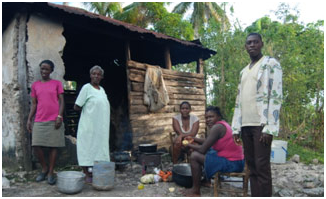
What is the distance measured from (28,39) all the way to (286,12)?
933 cm

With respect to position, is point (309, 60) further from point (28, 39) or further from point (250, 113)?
point (28, 39)

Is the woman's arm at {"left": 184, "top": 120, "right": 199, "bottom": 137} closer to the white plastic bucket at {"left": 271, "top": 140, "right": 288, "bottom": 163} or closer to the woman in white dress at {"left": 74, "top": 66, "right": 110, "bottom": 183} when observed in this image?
the woman in white dress at {"left": 74, "top": 66, "right": 110, "bottom": 183}

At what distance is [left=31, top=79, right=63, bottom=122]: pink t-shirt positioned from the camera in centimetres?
397

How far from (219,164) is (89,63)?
20.9 feet

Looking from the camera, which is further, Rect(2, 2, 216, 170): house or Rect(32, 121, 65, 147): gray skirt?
Rect(2, 2, 216, 170): house

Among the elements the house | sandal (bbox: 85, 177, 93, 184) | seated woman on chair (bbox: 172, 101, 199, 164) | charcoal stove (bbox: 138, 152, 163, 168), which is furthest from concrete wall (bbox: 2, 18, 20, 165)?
seated woman on chair (bbox: 172, 101, 199, 164)

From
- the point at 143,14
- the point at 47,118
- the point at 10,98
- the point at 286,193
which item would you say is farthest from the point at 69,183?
the point at 143,14

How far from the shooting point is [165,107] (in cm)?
688

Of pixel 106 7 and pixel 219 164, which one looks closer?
pixel 219 164

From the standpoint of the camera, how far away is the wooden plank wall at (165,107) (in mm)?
6117

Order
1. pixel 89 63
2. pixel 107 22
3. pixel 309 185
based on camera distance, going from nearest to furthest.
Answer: pixel 309 185, pixel 107 22, pixel 89 63

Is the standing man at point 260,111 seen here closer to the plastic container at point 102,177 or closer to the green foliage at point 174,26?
the plastic container at point 102,177

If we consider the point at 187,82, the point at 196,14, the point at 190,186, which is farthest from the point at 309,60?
the point at 196,14

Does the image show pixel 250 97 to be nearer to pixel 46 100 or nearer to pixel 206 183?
pixel 206 183
